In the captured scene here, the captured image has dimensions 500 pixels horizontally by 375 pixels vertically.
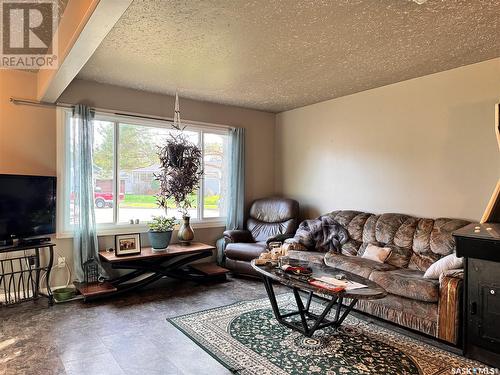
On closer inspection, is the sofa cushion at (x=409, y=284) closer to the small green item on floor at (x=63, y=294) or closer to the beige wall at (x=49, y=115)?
the beige wall at (x=49, y=115)

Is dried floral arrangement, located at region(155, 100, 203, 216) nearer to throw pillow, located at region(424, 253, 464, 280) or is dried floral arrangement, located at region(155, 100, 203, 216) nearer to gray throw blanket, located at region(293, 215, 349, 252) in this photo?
gray throw blanket, located at region(293, 215, 349, 252)

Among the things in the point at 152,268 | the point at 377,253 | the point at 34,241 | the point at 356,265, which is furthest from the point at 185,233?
the point at 377,253

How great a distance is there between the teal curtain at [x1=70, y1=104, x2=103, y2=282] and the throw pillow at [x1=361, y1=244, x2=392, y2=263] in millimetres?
3220

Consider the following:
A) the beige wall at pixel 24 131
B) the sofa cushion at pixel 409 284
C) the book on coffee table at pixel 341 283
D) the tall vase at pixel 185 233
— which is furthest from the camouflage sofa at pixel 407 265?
the beige wall at pixel 24 131

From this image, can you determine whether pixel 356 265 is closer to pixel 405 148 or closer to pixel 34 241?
pixel 405 148

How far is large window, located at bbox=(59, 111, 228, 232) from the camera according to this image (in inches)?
170

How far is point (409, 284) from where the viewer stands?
2.91 m

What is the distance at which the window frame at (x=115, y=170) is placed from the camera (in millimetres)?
4039

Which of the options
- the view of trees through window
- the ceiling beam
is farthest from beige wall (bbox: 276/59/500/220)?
the ceiling beam

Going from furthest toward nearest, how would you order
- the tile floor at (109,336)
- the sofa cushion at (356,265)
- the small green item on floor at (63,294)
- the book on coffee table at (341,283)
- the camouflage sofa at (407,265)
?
1. the small green item on floor at (63,294)
2. the sofa cushion at (356,265)
3. the camouflage sofa at (407,265)
4. the book on coffee table at (341,283)
5. the tile floor at (109,336)

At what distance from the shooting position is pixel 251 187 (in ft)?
18.9

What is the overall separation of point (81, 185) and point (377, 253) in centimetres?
353

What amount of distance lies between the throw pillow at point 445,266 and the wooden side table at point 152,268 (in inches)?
100

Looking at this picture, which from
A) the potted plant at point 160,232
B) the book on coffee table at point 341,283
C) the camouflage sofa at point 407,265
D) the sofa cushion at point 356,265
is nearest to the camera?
the book on coffee table at point 341,283
